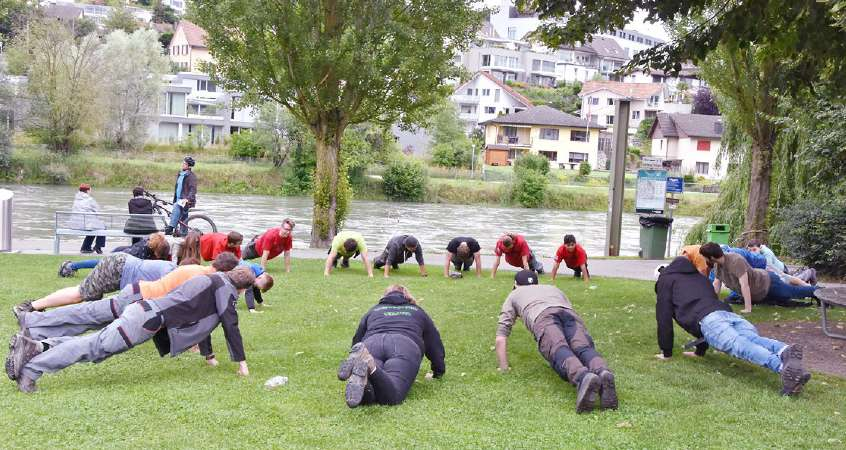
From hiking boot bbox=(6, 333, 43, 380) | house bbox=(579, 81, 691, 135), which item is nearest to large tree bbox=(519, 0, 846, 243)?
hiking boot bbox=(6, 333, 43, 380)

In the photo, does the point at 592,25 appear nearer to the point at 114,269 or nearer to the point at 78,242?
the point at 114,269

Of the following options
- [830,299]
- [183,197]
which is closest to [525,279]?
[830,299]

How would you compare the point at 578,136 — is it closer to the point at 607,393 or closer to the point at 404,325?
the point at 404,325

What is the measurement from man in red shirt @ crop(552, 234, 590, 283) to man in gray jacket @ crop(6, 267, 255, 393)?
324 inches

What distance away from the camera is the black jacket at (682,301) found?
29.8ft

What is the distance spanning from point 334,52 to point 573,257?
7.61m

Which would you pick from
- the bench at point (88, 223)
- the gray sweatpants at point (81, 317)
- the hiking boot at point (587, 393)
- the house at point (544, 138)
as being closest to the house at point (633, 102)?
the house at point (544, 138)

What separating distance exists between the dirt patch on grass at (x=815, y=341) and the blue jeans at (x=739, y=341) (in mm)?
1372

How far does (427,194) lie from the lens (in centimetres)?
6078

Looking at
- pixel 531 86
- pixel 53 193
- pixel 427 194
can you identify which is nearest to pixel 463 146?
pixel 427 194

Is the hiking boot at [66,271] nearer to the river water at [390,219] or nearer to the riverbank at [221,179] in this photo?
the river water at [390,219]

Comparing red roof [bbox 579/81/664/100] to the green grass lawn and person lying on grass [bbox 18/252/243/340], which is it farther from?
person lying on grass [bbox 18/252/243/340]

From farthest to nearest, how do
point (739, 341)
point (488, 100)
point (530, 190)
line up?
point (488, 100) < point (530, 190) < point (739, 341)

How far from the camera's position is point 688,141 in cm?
8388
